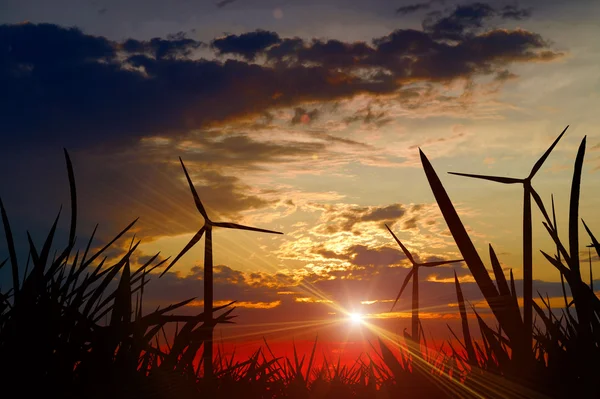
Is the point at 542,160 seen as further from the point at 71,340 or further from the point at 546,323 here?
the point at 71,340

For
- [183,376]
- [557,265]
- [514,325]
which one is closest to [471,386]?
[557,265]

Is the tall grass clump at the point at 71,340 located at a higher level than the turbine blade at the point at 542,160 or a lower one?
lower

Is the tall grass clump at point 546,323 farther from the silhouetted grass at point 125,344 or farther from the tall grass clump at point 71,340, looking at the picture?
the tall grass clump at point 71,340

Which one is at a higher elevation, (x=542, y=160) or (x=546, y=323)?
(x=542, y=160)

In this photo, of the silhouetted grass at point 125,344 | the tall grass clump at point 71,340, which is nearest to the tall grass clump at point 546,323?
the silhouetted grass at point 125,344

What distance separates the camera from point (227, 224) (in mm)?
11383

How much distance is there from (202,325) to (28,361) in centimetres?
149

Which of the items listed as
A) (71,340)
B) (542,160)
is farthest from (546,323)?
(71,340)

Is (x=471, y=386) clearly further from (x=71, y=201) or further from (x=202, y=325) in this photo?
(x=71, y=201)

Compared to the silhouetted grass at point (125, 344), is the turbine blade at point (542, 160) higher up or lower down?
higher up

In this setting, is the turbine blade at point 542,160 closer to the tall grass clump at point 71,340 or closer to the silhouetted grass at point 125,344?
the silhouetted grass at point 125,344

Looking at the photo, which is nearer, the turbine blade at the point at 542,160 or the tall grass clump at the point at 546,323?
the tall grass clump at the point at 546,323

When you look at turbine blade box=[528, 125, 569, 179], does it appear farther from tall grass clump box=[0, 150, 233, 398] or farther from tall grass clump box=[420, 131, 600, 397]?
tall grass clump box=[0, 150, 233, 398]

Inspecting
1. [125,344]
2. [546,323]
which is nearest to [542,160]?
[546,323]
